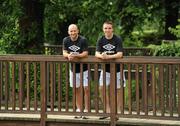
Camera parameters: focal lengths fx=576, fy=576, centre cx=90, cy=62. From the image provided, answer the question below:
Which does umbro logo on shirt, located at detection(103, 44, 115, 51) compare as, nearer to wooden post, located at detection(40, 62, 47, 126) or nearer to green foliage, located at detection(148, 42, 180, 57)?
wooden post, located at detection(40, 62, 47, 126)

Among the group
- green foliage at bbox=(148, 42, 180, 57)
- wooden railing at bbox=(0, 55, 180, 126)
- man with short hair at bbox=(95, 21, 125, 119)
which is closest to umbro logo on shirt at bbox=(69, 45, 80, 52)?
wooden railing at bbox=(0, 55, 180, 126)

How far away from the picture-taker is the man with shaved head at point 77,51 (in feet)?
34.2

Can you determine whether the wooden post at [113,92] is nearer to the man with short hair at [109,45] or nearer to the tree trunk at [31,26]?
the man with short hair at [109,45]

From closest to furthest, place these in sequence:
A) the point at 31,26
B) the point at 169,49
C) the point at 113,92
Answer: the point at 113,92 < the point at 169,49 < the point at 31,26

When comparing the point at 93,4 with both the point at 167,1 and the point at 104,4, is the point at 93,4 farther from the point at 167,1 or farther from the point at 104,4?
the point at 167,1

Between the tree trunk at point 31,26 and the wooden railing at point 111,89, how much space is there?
2.93 meters

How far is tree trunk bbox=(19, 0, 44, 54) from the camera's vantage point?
46.6ft

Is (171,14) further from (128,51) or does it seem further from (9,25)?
(9,25)

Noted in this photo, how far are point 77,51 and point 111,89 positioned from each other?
3.05 feet

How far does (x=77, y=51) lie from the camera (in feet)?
34.5

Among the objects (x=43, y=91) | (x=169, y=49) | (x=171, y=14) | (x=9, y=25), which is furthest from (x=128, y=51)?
(x=171, y=14)

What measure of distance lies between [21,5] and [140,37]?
1130cm

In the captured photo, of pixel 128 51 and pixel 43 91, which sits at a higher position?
pixel 128 51

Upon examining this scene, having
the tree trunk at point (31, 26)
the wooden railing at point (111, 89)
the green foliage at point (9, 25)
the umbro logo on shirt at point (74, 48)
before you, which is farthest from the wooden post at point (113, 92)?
the green foliage at point (9, 25)
